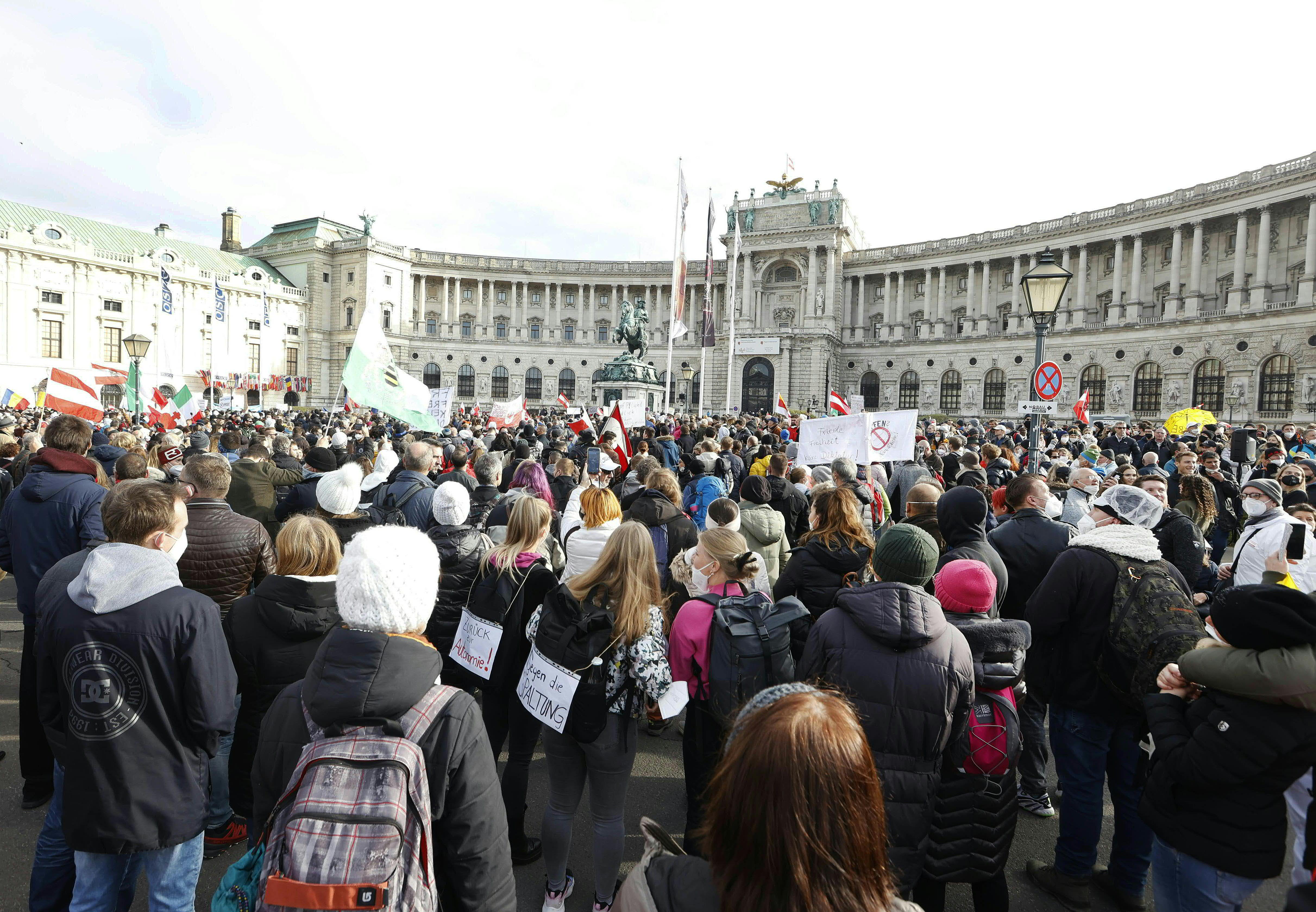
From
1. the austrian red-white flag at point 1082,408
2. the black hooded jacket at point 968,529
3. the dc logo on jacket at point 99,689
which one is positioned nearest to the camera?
the dc logo on jacket at point 99,689

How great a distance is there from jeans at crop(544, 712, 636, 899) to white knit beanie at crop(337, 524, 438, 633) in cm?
159

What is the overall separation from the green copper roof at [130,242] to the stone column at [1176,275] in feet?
220

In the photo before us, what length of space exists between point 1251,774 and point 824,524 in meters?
2.51

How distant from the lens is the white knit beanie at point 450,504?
4469mm

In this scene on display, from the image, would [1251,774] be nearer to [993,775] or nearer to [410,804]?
[993,775]

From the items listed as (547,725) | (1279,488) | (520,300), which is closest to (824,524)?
(547,725)

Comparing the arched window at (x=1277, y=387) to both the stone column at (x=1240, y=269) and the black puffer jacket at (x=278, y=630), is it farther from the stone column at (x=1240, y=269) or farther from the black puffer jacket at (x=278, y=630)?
the black puffer jacket at (x=278, y=630)

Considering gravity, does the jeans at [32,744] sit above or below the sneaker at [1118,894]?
above

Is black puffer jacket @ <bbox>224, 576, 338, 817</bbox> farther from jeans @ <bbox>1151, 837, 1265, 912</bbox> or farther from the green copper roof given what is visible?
the green copper roof

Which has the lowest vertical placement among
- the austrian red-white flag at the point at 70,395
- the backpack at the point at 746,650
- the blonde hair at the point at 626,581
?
the backpack at the point at 746,650

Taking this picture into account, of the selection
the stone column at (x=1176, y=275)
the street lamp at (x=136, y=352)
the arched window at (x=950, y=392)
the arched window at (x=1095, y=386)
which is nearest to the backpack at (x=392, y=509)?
the street lamp at (x=136, y=352)

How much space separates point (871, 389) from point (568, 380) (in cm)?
2774

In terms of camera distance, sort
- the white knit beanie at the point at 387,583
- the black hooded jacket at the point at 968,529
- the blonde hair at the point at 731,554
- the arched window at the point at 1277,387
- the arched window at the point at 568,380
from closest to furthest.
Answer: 1. the white knit beanie at the point at 387,583
2. the blonde hair at the point at 731,554
3. the black hooded jacket at the point at 968,529
4. the arched window at the point at 1277,387
5. the arched window at the point at 568,380

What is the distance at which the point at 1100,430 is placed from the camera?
952 inches
